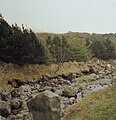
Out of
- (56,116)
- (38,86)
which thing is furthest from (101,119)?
(38,86)

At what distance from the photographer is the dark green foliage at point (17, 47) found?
24.1m

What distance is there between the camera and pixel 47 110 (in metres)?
9.51

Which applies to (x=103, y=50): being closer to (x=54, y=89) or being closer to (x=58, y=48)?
(x=58, y=48)

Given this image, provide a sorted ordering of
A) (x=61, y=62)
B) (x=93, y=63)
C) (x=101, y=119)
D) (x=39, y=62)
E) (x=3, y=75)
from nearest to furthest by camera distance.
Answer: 1. (x=101, y=119)
2. (x=3, y=75)
3. (x=39, y=62)
4. (x=61, y=62)
5. (x=93, y=63)

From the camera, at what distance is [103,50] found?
3709 cm

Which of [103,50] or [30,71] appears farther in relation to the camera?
[103,50]

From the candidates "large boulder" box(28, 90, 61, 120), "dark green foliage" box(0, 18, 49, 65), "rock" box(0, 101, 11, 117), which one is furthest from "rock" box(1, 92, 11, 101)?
"large boulder" box(28, 90, 61, 120)

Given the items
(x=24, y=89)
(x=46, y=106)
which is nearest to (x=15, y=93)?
(x=24, y=89)

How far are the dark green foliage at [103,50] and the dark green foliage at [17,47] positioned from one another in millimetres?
11946

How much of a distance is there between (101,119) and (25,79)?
50.2 feet

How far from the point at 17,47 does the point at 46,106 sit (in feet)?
49.6

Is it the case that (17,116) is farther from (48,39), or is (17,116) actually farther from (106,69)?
(106,69)

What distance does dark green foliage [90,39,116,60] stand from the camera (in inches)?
1447

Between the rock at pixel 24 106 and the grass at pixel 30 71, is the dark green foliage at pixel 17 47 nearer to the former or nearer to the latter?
the grass at pixel 30 71
